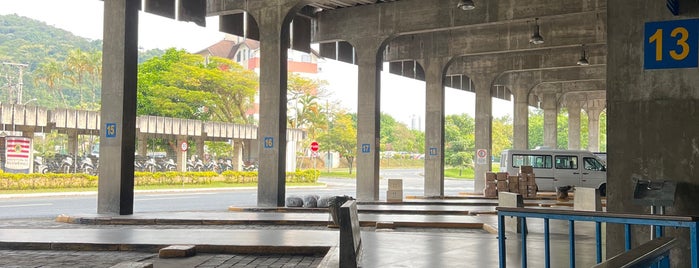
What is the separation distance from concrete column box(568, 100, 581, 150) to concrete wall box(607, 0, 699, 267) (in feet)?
136

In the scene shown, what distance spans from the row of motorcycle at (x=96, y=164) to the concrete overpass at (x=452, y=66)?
20046mm

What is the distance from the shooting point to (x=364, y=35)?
82.6 feet

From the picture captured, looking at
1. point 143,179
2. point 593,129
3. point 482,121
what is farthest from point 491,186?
point 593,129

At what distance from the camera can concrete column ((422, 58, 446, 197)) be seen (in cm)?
2897

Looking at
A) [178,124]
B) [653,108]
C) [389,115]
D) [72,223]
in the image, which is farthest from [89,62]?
[653,108]

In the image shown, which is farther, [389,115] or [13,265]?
[389,115]

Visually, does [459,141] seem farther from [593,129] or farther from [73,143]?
[73,143]

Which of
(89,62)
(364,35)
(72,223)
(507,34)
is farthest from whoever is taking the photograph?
(89,62)

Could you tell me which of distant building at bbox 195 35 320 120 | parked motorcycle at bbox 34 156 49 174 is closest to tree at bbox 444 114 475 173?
distant building at bbox 195 35 320 120

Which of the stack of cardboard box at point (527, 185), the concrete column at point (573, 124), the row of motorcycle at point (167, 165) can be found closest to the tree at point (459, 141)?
the concrete column at point (573, 124)

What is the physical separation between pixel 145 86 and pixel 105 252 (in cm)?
4577

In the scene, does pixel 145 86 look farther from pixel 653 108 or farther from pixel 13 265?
pixel 653 108

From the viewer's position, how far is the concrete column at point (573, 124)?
47.9 meters

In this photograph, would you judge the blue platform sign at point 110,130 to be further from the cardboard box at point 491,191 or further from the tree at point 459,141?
the tree at point 459,141
